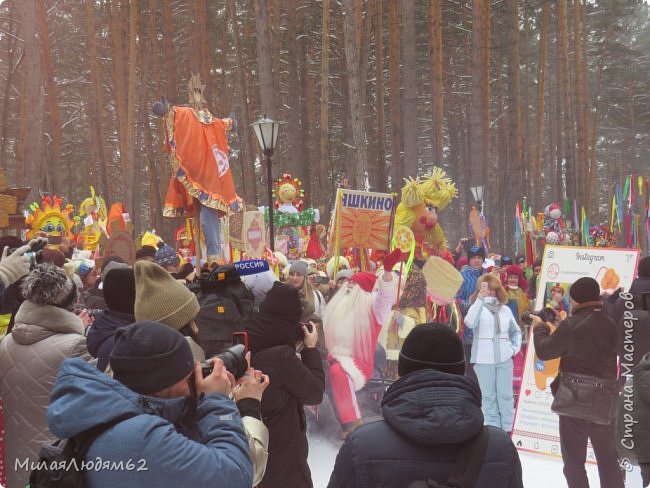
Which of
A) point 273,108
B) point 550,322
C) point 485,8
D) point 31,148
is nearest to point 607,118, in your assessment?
point 485,8

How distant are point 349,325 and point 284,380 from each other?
3145mm

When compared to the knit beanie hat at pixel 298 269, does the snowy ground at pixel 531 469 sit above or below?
below

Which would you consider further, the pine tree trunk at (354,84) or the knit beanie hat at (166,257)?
the pine tree trunk at (354,84)

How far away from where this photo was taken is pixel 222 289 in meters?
4.20

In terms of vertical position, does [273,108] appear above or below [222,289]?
above

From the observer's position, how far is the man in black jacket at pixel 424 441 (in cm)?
197

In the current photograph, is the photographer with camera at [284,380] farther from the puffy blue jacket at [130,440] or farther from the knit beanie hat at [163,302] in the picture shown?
the puffy blue jacket at [130,440]

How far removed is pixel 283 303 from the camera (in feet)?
11.9

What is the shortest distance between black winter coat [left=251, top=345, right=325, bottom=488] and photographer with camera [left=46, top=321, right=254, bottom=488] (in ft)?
5.10

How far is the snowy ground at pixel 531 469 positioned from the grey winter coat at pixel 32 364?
305 cm

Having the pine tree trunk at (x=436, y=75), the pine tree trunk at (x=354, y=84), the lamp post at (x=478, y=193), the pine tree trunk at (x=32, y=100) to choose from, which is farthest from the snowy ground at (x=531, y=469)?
the pine tree trunk at (x=436, y=75)

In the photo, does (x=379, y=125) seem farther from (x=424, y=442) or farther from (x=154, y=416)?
(x=154, y=416)

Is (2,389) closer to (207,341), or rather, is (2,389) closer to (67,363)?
(207,341)

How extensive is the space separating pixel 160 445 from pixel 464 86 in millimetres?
32152
